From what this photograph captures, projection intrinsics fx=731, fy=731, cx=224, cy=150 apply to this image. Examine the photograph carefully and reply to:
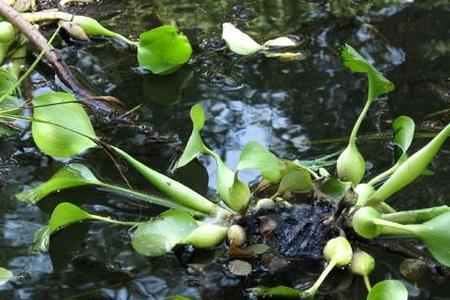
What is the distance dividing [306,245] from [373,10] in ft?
2.48

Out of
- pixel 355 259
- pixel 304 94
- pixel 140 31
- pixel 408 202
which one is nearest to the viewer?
pixel 355 259

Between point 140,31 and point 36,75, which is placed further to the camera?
point 140,31

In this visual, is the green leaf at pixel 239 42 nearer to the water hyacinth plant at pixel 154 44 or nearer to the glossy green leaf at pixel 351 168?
the water hyacinth plant at pixel 154 44

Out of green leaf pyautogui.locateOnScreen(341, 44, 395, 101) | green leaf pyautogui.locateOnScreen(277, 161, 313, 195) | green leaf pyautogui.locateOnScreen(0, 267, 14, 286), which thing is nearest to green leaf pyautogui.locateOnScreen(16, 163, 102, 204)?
green leaf pyautogui.locateOnScreen(0, 267, 14, 286)

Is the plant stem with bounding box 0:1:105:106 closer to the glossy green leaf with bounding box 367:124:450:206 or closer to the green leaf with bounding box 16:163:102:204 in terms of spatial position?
the green leaf with bounding box 16:163:102:204

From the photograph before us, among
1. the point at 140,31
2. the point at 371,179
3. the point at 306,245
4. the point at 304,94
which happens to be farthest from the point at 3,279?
the point at 140,31

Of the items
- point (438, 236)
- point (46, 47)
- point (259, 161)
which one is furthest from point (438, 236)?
point (46, 47)

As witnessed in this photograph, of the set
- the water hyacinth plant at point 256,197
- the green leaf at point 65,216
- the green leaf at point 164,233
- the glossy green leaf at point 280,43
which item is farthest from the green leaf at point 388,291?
the glossy green leaf at point 280,43

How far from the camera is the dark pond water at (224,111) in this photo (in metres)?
0.81

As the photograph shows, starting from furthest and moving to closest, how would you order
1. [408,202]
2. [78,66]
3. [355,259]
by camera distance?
[78,66] < [408,202] < [355,259]

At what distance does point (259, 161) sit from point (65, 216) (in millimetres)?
231

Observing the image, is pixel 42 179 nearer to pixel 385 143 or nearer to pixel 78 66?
pixel 78 66

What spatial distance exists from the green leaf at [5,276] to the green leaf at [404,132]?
0.49m

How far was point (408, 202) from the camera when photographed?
35.6 inches
